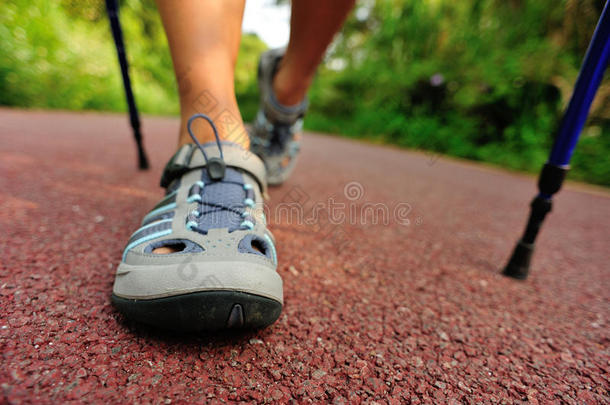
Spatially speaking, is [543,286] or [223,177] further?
[543,286]

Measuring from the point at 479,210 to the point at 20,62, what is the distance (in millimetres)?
5256

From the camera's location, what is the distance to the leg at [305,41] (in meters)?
1.00

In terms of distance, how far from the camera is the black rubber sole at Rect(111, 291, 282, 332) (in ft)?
1.45

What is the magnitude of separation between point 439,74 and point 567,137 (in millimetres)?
5183

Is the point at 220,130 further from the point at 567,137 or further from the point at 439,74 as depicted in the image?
the point at 439,74

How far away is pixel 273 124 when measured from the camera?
130 cm

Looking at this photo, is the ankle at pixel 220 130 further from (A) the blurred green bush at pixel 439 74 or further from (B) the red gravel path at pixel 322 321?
(A) the blurred green bush at pixel 439 74

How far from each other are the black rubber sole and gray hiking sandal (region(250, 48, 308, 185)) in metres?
0.94

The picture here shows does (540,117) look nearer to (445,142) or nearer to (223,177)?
(445,142)

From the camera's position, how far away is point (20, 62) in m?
3.84

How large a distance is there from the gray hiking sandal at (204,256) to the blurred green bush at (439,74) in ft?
14.8

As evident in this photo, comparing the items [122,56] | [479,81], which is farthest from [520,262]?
[479,81]

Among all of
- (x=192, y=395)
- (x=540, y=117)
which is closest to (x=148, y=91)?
(x=540, y=117)

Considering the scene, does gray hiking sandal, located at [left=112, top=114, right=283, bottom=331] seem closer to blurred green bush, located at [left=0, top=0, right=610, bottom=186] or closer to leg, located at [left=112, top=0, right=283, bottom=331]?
leg, located at [left=112, top=0, right=283, bottom=331]
